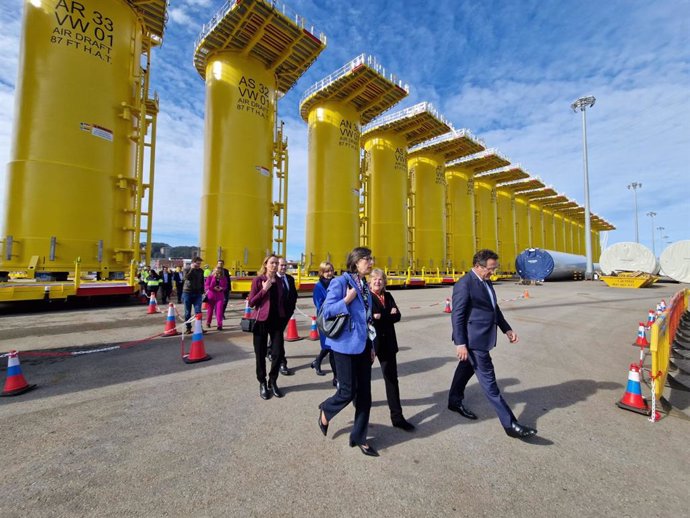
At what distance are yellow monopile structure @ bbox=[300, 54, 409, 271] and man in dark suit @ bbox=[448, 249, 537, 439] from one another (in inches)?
657

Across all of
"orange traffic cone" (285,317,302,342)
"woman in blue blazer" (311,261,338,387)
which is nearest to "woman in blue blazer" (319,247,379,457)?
"woman in blue blazer" (311,261,338,387)

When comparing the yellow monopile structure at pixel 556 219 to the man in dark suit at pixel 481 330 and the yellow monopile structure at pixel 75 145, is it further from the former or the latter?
the man in dark suit at pixel 481 330

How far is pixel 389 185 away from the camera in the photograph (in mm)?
24172

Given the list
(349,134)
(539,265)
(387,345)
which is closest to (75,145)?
(387,345)

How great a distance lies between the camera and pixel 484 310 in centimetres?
314

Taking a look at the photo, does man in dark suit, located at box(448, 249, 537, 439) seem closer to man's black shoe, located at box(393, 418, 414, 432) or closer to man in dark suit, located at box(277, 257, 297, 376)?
man's black shoe, located at box(393, 418, 414, 432)

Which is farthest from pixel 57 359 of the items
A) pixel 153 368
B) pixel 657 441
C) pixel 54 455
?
pixel 657 441

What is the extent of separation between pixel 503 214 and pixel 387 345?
43368 mm

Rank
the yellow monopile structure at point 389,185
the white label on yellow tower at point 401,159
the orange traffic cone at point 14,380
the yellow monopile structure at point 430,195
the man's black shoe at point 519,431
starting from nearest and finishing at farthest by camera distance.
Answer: the man's black shoe at point 519,431 → the orange traffic cone at point 14,380 → the yellow monopile structure at point 389,185 → the white label on yellow tower at point 401,159 → the yellow monopile structure at point 430,195

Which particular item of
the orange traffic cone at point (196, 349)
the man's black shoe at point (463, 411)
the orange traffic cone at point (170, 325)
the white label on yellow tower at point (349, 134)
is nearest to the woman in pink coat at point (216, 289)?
the orange traffic cone at point (170, 325)

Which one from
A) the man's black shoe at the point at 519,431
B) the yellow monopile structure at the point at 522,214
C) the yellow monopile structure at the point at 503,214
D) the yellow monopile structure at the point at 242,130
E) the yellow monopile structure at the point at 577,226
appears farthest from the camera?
the yellow monopile structure at the point at 577,226

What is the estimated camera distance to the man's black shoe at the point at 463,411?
332cm

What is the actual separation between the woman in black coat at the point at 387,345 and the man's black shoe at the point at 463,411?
2.24 feet

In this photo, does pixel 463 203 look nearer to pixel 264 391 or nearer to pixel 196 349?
pixel 196 349
